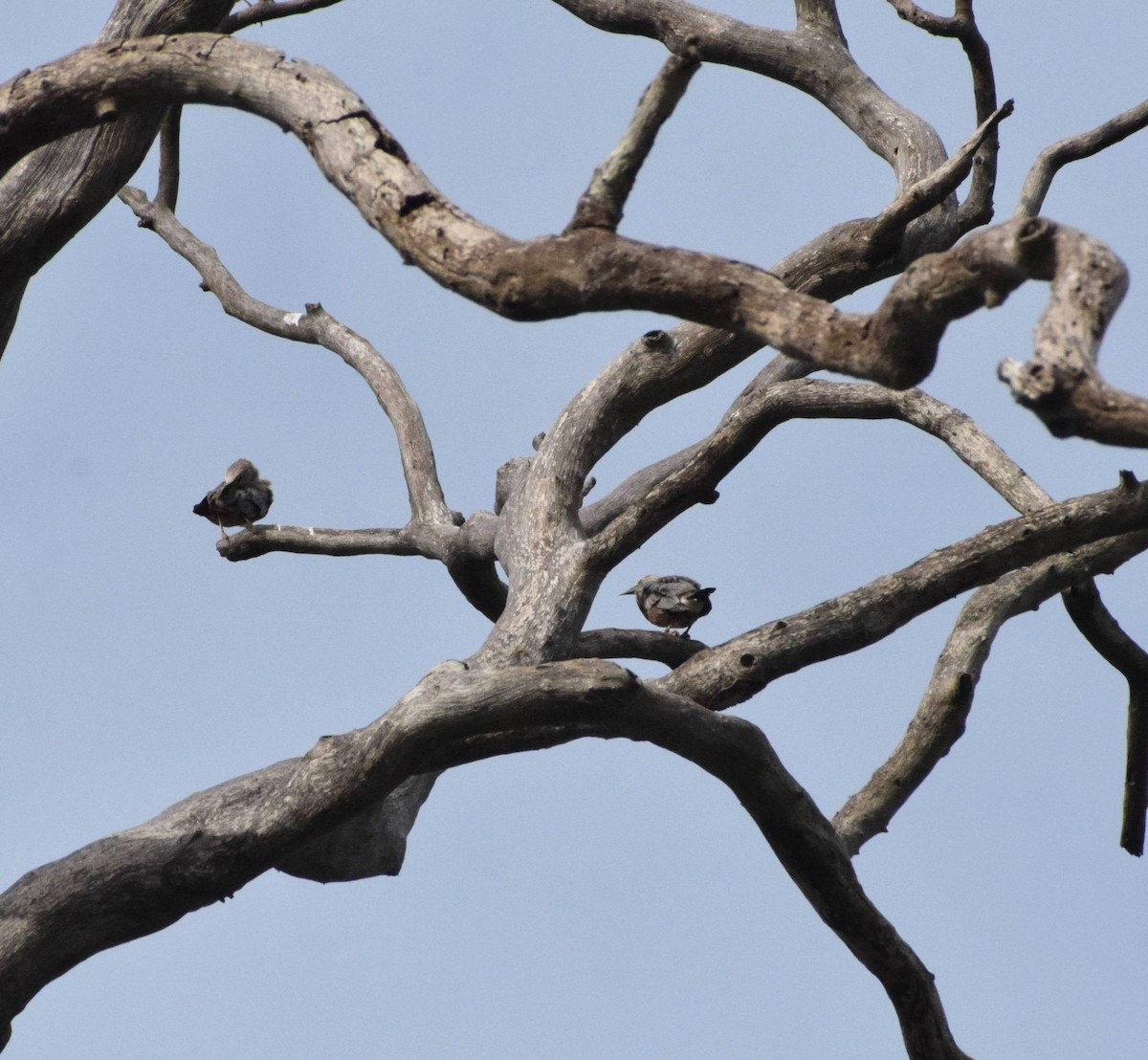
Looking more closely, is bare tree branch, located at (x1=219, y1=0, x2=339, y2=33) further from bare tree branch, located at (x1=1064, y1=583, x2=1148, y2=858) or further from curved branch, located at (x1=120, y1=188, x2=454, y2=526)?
bare tree branch, located at (x1=1064, y1=583, x2=1148, y2=858)

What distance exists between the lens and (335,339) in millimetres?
7859

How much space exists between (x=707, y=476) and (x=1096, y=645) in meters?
2.01

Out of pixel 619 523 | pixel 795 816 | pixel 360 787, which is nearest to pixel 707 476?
pixel 619 523

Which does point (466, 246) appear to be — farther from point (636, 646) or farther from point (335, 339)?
point (335, 339)

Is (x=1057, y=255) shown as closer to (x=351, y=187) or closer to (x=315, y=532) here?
(x=351, y=187)

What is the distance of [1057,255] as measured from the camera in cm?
267

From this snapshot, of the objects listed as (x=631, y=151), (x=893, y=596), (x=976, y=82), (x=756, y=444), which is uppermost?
(x=976, y=82)

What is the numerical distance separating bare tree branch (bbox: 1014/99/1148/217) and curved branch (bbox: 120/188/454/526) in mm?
3149

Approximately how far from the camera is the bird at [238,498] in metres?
7.89

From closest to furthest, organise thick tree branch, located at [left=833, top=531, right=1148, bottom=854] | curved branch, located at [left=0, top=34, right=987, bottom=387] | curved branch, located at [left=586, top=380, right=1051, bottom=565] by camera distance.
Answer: curved branch, located at [left=0, top=34, right=987, bottom=387], curved branch, located at [left=586, top=380, right=1051, bottom=565], thick tree branch, located at [left=833, top=531, right=1148, bottom=854]

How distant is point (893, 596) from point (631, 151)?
2.19 meters

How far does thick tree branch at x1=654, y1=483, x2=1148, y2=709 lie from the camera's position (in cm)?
488

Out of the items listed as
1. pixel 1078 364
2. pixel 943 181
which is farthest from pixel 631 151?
pixel 943 181

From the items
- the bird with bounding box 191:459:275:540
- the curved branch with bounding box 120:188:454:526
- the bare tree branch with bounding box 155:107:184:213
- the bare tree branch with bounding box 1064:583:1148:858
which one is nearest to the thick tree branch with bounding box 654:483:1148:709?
the bare tree branch with bounding box 1064:583:1148:858
